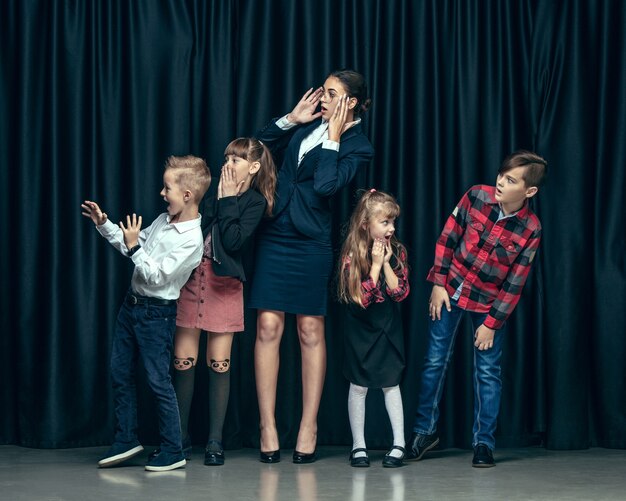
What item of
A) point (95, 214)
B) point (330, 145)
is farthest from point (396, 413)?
point (95, 214)

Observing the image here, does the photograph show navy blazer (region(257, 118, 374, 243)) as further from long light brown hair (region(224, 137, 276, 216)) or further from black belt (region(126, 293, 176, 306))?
black belt (region(126, 293, 176, 306))

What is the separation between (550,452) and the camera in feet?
13.4

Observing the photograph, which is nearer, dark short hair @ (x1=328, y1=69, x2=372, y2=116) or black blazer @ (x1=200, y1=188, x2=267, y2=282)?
black blazer @ (x1=200, y1=188, x2=267, y2=282)

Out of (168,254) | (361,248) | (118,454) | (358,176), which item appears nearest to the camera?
(168,254)

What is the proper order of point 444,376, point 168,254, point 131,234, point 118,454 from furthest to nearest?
point 444,376 < point 118,454 < point 168,254 < point 131,234

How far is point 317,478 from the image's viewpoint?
3574 mm

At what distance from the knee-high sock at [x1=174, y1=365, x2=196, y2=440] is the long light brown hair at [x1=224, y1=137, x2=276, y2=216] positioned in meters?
0.71

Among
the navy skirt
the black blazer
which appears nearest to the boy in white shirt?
the black blazer

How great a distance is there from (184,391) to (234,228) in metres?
0.69

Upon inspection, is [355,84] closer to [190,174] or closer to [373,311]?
[190,174]

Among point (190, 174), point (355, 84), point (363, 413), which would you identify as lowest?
point (363, 413)

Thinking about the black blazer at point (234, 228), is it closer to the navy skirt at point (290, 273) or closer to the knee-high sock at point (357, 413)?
the navy skirt at point (290, 273)

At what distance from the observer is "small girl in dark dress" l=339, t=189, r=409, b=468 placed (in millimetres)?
3791

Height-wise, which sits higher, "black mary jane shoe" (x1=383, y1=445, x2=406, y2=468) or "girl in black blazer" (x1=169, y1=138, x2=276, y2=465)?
"girl in black blazer" (x1=169, y1=138, x2=276, y2=465)
